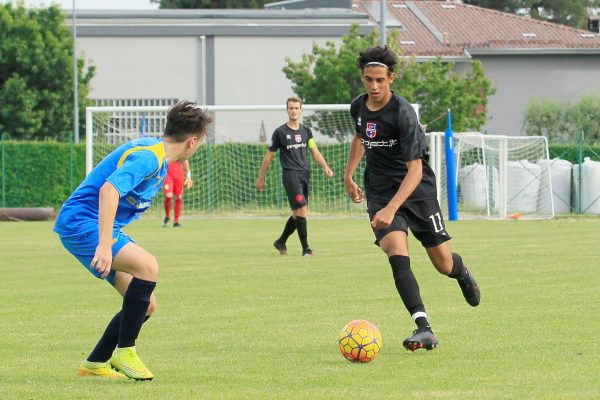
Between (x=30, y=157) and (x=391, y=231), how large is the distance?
94.7ft

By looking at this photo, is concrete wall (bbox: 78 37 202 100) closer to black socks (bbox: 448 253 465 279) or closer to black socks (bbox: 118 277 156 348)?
black socks (bbox: 448 253 465 279)

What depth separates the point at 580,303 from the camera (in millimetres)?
11305

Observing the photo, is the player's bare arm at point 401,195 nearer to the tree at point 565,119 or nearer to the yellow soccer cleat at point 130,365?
the yellow soccer cleat at point 130,365

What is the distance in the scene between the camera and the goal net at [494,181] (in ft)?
107

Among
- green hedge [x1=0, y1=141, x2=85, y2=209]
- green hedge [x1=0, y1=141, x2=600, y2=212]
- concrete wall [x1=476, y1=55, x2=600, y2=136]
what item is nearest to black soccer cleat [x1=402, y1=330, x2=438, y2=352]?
green hedge [x1=0, y1=141, x2=600, y2=212]

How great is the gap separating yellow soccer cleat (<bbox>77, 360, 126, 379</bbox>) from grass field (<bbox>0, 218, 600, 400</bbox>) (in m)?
0.08

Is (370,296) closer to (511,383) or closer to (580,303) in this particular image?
(580,303)

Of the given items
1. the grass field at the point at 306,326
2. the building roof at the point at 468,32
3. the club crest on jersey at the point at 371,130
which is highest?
the building roof at the point at 468,32

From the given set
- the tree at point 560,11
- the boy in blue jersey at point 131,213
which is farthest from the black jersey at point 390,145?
the tree at point 560,11

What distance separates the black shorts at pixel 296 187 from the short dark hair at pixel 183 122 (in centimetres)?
1072

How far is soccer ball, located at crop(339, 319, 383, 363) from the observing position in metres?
8.02

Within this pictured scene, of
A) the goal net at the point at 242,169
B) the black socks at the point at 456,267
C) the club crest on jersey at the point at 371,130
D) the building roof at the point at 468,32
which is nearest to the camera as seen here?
the club crest on jersey at the point at 371,130

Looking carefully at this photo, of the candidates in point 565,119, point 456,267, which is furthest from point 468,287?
point 565,119

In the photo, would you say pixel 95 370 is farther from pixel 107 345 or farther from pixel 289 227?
pixel 289 227
